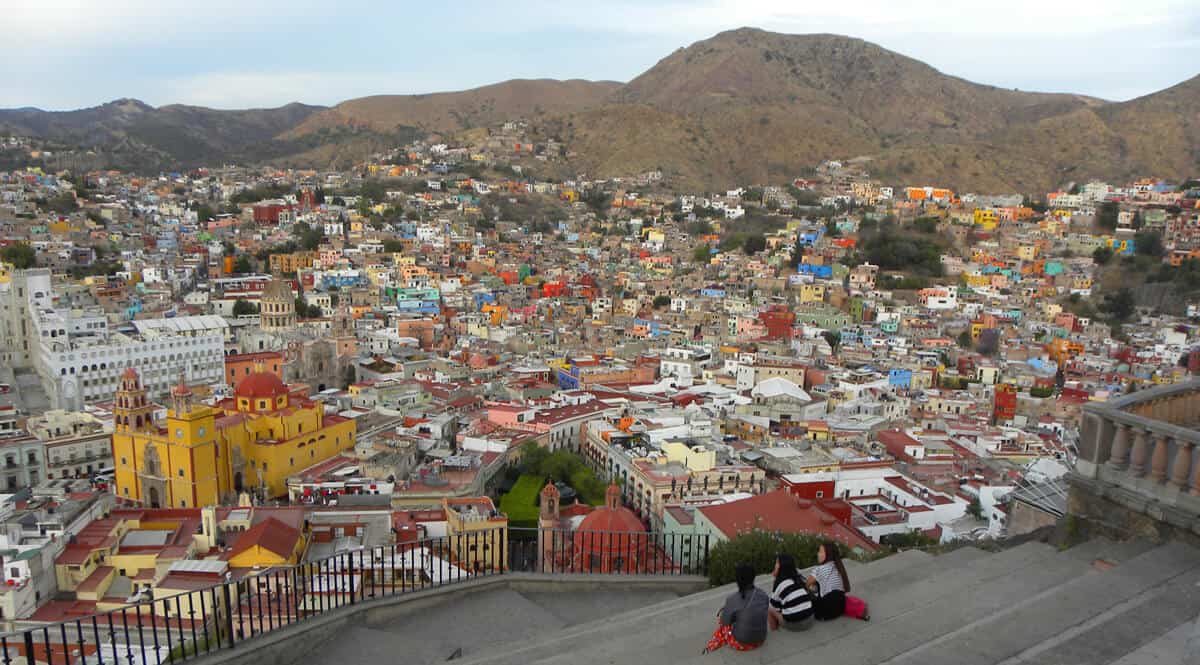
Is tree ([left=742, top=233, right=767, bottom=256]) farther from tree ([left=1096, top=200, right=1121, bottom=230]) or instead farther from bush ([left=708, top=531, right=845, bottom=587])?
bush ([left=708, top=531, right=845, bottom=587])

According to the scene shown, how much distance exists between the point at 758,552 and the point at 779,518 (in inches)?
185

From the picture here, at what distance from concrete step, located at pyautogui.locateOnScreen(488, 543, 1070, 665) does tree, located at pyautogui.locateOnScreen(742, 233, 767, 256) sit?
49.5 metres

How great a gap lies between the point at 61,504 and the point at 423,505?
5.95 m

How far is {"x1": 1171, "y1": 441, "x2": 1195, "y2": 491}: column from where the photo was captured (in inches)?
167

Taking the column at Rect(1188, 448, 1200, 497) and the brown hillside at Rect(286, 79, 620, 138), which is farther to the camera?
the brown hillside at Rect(286, 79, 620, 138)

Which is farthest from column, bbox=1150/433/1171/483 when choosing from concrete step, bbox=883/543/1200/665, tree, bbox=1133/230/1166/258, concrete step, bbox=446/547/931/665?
tree, bbox=1133/230/1166/258

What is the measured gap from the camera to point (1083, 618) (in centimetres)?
394

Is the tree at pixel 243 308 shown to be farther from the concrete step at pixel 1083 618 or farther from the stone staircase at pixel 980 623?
the concrete step at pixel 1083 618

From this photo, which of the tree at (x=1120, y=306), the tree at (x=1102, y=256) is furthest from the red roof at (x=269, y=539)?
the tree at (x=1102, y=256)

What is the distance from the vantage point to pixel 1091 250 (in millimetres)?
49312

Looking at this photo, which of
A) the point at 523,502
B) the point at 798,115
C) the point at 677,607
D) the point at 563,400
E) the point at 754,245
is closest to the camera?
the point at 677,607

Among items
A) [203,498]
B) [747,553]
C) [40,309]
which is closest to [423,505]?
[203,498]

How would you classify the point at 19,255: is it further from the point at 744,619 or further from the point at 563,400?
the point at 744,619

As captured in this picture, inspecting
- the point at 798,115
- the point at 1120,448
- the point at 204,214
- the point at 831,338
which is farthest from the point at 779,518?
the point at 798,115
